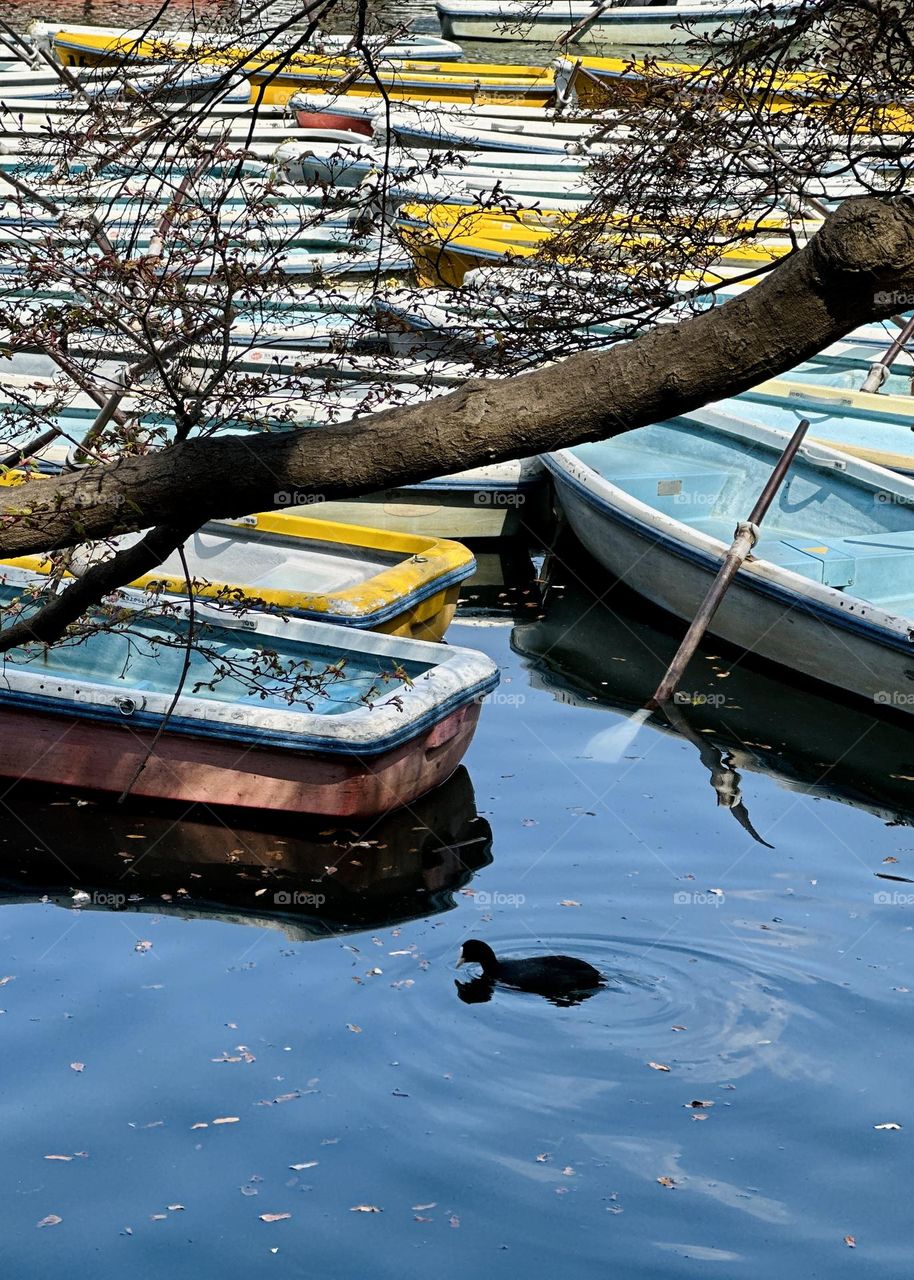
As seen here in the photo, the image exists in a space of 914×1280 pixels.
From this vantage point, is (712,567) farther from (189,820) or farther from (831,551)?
(189,820)

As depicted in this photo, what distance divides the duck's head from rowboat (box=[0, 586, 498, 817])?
1.09 meters

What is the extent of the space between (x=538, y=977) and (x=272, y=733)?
5.87ft

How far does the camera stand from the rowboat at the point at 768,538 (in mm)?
8547

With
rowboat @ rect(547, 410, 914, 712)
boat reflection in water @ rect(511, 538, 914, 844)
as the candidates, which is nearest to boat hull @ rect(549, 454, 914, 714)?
rowboat @ rect(547, 410, 914, 712)

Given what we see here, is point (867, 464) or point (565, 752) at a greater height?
point (867, 464)

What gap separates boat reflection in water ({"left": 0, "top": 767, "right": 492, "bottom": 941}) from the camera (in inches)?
254

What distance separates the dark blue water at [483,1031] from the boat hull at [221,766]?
0.15 m

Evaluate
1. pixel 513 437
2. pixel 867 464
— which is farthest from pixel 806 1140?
pixel 867 464

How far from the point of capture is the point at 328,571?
8938 mm

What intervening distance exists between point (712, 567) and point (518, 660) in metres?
1.39

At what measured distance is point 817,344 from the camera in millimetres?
2850

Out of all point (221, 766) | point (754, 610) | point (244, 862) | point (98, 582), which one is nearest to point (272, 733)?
point (221, 766)

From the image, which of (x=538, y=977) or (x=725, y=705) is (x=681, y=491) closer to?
(x=725, y=705)

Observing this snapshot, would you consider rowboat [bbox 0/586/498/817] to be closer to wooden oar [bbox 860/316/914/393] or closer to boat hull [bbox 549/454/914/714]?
boat hull [bbox 549/454/914/714]
